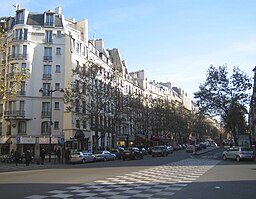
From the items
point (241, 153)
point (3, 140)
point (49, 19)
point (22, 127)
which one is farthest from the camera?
point (49, 19)

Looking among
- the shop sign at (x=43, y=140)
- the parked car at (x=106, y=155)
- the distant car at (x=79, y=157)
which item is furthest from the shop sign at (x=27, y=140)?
the distant car at (x=79, y=157)

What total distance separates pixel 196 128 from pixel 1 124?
7297cm

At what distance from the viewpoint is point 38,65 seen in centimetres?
5303

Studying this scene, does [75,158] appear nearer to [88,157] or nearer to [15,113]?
[88,157]

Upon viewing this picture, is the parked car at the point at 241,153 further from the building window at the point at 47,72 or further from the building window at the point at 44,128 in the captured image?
the building window at the point at 47,72

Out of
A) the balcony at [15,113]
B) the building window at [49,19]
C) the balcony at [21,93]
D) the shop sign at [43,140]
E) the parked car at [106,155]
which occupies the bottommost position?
the parked car at [106,155]

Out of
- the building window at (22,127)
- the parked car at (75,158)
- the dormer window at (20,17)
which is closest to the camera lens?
the parked car at (75,158)

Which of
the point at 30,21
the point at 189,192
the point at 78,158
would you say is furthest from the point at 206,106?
the point at 189,192

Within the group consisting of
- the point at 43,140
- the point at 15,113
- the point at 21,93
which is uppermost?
the point at 21,93

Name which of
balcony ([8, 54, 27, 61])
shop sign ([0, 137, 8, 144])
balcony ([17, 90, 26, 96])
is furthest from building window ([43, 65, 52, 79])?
shop sign ([0, 137, 8, 144])

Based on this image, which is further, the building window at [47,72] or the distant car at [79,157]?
the building window at [47,72]

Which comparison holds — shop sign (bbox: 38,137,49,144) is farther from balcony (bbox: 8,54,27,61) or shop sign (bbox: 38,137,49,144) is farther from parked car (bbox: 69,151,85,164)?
parked car (bbox: 69,151,85,164)

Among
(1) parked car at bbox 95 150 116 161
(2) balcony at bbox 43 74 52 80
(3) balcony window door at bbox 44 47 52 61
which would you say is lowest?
(1) parked car at bbox 95 150 116 161

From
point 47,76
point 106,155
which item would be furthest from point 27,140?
point 106,155
